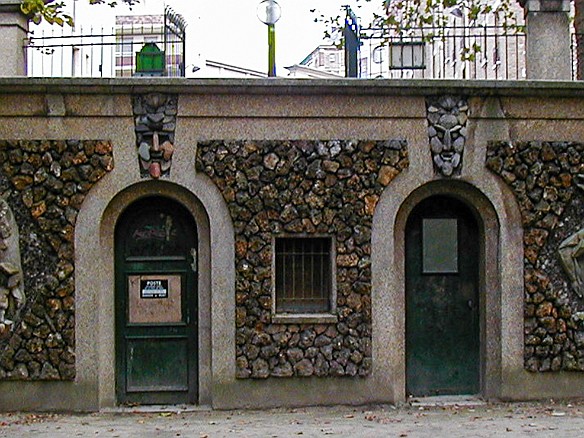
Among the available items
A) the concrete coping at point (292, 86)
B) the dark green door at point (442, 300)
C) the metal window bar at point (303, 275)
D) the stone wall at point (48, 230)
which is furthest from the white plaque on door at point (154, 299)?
the dark green door at point (442, 300)

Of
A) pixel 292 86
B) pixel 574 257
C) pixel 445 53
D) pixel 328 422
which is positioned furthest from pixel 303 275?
pixel 445 53

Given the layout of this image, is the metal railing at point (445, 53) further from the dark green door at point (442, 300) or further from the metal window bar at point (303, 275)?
the metal window bar at point (303, 275)

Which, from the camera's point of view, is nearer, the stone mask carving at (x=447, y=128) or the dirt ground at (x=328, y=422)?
the dirt ground at (x=328, y=422)

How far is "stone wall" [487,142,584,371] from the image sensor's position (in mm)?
12664

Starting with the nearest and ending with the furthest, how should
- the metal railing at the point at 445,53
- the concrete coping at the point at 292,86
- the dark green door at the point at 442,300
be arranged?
the concrete coping at the point at 292,86, the dark green door at the point at 442,300, the metal railing at the point at 445,53

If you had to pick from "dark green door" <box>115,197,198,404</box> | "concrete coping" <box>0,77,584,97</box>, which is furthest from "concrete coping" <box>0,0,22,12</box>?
"dark green door" <box>115,197,198,404</box>

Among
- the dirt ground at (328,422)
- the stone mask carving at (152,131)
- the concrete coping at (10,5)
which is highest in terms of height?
the concrete coping at (10,5)

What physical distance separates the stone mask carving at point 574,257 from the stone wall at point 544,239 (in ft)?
0.04

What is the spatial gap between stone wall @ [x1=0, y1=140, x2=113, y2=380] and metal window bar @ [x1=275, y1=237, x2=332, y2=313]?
2327mm

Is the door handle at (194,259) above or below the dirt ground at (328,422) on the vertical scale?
above

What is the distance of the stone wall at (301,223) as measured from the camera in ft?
40.9

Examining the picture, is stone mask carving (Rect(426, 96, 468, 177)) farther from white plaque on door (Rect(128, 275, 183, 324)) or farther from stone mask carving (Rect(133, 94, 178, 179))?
white plaque on door (Rect(128, 275, 183, 324))

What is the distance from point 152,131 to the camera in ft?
40.7

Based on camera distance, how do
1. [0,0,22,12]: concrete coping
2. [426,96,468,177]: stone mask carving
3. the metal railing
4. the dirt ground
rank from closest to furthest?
1. the dirt ground
2. [426,96,468,177]: stone mask carving
3. [0,0,22,12]: concrete coping
4. the metal railing
